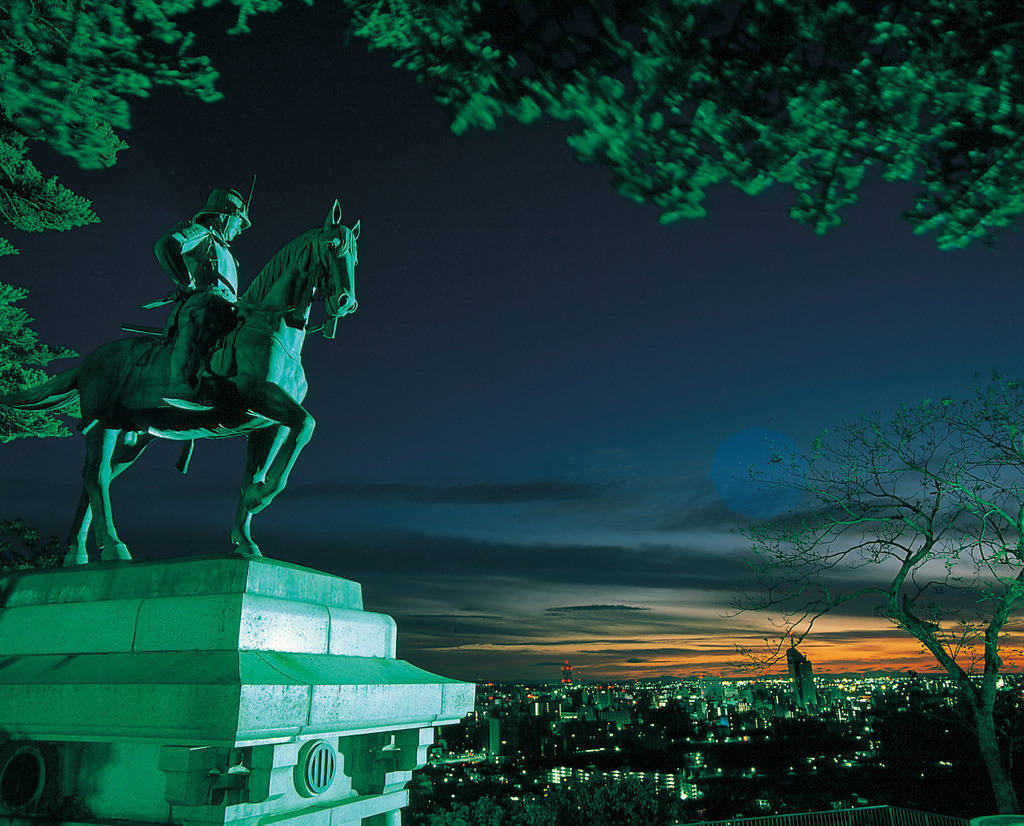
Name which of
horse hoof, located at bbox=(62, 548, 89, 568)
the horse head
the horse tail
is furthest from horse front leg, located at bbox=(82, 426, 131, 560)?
the horse head

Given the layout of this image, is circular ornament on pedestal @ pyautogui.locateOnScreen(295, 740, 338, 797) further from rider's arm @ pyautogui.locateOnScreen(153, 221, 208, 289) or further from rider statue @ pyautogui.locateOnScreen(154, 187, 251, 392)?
rider's arm @ pyautogui.locateOnScreen(153, 221, 208, 289)

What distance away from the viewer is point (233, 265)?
5.97 m

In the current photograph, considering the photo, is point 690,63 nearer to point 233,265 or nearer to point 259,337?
point 259,337

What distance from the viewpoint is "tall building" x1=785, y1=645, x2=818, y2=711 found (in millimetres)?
14336

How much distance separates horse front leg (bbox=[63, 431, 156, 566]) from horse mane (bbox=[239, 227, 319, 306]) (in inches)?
63.8

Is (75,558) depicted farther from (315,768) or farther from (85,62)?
(85,62)

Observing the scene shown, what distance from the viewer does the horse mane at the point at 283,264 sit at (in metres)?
5.19

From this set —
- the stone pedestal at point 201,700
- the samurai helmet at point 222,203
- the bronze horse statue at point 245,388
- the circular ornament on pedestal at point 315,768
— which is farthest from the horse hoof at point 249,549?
the samurai helmet at point 222,203

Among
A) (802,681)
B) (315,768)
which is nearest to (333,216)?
(315,768)

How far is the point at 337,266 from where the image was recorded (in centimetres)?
510

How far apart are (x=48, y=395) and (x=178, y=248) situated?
1.66 meters

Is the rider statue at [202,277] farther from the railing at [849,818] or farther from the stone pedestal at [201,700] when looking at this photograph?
the railing at [849,818]

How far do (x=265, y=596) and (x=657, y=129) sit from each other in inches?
152

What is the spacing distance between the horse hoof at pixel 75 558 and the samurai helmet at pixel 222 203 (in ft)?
9.04
